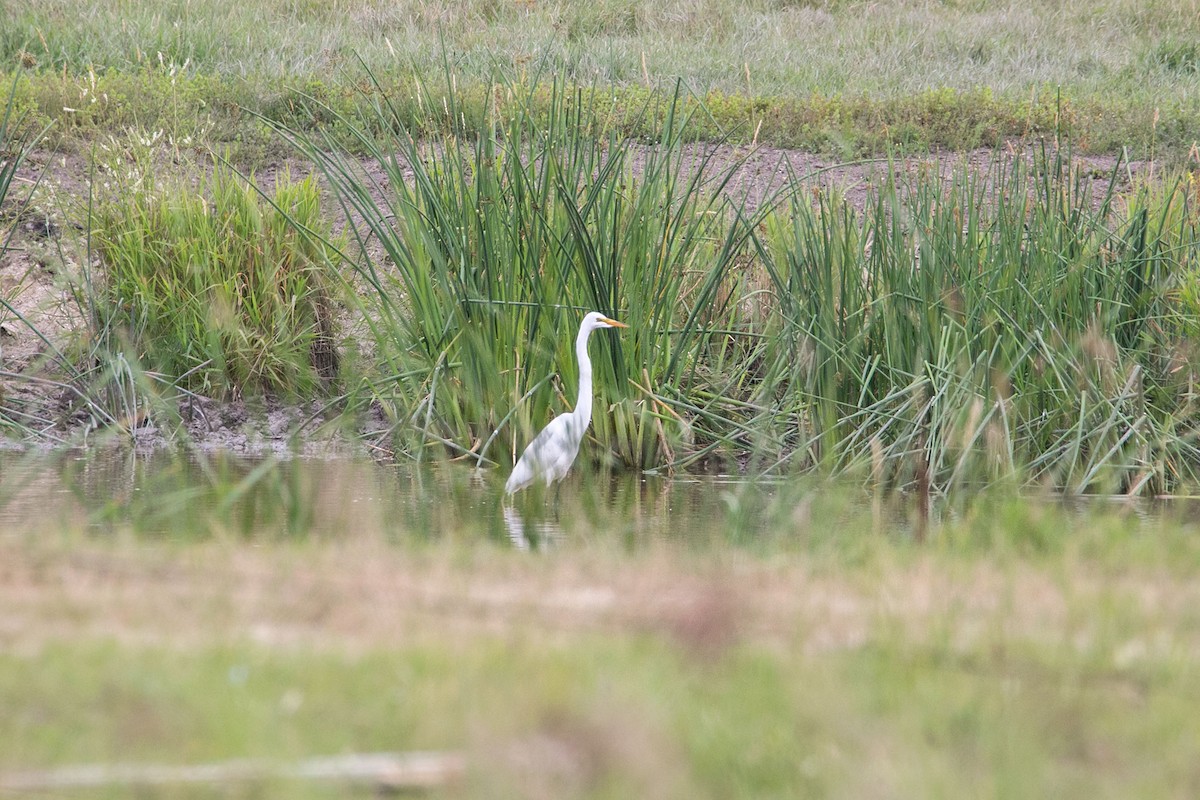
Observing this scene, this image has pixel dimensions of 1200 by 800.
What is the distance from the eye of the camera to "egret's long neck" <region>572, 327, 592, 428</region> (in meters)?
5.89

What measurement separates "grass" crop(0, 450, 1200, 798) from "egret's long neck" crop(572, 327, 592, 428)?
6.34 ft

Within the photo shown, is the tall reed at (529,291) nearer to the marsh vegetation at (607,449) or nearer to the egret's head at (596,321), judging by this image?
the marsh vegetation at (607,449)

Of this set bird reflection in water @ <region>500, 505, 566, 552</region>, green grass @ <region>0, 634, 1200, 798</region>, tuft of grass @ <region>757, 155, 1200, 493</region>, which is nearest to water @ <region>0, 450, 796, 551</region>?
bird reflection in water @ <region>500, 505, 566, 552</region>

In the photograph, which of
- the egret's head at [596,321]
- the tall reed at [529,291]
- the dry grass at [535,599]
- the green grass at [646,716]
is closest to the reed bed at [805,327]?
the tall reed at [529,291]

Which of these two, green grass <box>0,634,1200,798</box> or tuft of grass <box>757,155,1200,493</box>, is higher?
green grass <box>0,634,1200,798</box>

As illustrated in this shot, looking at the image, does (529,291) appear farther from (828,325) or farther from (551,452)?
(828,325)

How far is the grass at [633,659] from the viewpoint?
2143mm

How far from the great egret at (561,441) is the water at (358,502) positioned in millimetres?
94

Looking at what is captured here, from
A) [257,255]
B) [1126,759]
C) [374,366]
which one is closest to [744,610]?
[1126,759]

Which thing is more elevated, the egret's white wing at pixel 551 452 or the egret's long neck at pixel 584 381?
the egret's long neck at pixel 584 381

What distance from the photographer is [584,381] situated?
5980mm

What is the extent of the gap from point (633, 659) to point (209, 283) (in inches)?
217

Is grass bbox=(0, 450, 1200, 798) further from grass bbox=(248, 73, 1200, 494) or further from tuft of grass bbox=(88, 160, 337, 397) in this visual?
tuft of grass bbox=(88, 160, 337, 397)

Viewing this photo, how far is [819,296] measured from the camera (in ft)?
20.0
